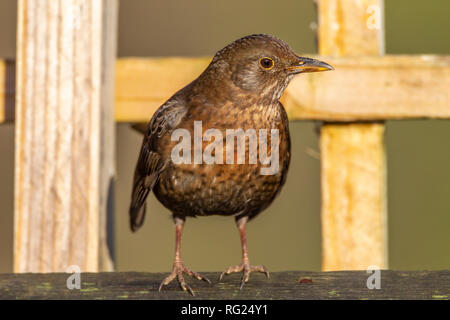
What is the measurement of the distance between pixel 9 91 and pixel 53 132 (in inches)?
12.7

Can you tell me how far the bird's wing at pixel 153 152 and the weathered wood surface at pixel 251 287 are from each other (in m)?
0.65

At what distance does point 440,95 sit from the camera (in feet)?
10.9

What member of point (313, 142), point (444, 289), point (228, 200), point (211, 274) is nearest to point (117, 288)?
point (211, 274)

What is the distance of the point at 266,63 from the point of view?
340 cm

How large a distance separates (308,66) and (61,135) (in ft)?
3.43

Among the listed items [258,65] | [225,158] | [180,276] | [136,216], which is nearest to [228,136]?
[225,158]

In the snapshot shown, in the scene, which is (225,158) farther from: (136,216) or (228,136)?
(136,216)

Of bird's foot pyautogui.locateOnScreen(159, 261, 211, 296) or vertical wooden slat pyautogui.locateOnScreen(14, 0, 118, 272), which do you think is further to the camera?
vertical wooden slat pyautogui.locateOnScreen(14, 0, 118, 272)

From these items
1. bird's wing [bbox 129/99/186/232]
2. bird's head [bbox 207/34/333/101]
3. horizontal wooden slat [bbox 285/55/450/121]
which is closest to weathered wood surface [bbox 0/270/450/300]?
bird's wing [bbox 129/99/186/232]

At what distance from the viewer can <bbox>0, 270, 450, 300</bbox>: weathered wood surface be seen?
8.39 feet

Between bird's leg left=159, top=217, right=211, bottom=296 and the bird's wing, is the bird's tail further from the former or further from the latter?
bird's leg left=159, top=217, right=211, bottom=296

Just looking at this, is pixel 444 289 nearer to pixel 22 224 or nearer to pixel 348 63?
pixel 348 63

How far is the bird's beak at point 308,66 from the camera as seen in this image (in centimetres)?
313

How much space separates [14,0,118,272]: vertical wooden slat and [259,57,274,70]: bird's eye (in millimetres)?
641
